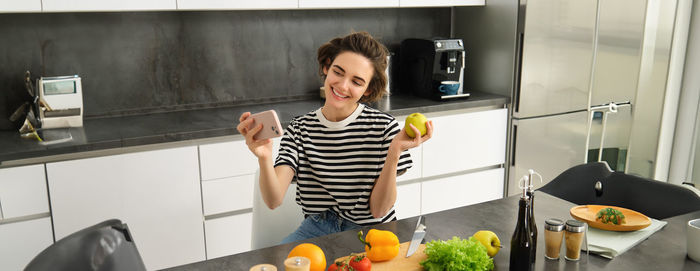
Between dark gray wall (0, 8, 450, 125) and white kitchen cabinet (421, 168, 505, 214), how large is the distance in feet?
2.97

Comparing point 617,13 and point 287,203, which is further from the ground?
point 617,13

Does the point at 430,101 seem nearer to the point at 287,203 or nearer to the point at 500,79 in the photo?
the point at 500,79

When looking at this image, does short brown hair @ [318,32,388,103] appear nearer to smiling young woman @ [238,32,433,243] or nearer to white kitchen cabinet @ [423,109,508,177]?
smiling young woman @ [238,32,433,243]

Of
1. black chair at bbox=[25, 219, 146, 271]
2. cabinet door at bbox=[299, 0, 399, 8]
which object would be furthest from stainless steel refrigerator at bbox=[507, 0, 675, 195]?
black chair at bbox=[25, 219, 146, 271]

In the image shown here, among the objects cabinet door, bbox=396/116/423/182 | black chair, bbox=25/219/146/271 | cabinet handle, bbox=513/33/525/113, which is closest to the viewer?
black chair, bbox=25/219/146/271

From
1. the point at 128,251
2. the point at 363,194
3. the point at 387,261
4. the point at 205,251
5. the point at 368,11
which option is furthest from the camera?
the point at 368,11

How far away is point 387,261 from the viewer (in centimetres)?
140

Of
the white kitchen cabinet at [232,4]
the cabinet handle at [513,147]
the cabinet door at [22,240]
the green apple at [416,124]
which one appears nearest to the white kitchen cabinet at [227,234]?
the cabinet door at [22,240]

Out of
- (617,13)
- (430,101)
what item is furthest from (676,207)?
(617,13)

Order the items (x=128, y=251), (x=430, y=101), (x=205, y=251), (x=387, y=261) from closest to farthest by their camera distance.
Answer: (x=128, y=251), (x=387, y=261), (x=205, y=251), (x=430, y=101)

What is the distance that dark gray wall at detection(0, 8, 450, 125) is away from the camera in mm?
2625

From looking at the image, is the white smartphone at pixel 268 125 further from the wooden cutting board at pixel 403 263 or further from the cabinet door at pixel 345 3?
the cabinet door at pixel 345 3

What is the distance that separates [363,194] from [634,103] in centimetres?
248

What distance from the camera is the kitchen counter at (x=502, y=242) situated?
1405mm
